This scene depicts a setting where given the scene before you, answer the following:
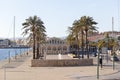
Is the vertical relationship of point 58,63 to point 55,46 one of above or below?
below

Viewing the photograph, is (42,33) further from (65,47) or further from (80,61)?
(65,47)

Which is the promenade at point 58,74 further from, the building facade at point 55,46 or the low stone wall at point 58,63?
the building facade at point 55,46

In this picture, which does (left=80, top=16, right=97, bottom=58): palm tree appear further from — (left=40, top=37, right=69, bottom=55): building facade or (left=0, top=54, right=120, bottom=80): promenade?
(left=40, top=37, right=69, bottom=55): building facade

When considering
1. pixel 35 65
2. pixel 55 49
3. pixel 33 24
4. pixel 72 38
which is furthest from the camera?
pixel 55 49

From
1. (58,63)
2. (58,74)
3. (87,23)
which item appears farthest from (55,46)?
(58,74)

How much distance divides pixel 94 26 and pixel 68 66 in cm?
1670

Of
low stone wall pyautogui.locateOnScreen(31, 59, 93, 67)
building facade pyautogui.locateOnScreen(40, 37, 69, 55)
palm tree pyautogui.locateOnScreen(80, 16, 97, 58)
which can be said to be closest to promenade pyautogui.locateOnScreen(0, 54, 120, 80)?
low stone wall pyautogui.locateOnScreen(31, 59, 93, 67)

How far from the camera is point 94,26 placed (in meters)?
65.8

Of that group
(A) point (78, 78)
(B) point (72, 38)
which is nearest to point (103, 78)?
(A) point (78, 78)

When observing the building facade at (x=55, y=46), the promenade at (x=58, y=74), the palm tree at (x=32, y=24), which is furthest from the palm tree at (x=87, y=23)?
the building facade at (x=55, y=46)

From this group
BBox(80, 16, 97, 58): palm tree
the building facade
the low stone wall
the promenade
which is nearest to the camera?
the promenade

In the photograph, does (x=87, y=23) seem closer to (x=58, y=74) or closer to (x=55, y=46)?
(x=58, y=74)

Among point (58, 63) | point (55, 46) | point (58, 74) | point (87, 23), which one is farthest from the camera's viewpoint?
point (55, 46)

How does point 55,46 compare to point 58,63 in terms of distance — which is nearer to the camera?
point 58,63
